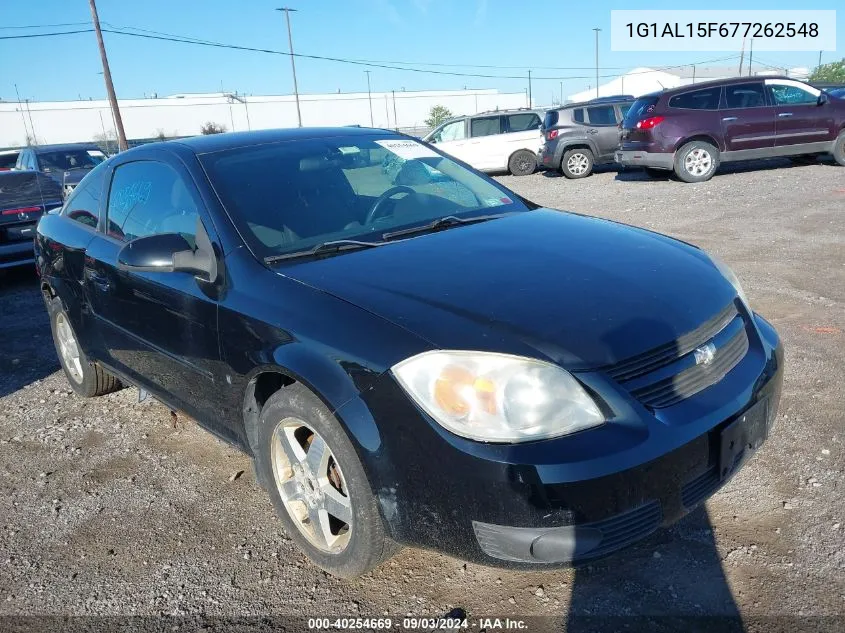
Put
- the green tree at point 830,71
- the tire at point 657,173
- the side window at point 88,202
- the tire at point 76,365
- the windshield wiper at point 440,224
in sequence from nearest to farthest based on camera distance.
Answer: the windshield wiper at point 440,224 → the side window at point 88,202 → the tire at point 76,365 → the tire at point 657,173 → the green tree at point 830,71

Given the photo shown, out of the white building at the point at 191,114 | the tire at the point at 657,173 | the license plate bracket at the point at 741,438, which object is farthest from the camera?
the white building at the point at 191,114

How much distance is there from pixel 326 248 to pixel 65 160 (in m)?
12.7

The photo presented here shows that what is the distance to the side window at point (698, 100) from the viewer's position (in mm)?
12188

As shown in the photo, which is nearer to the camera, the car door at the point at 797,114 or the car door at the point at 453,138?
the car door at the point at 797,114

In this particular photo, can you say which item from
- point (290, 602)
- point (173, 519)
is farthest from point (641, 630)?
point (173, 519)

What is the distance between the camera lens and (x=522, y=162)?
55.8 feet

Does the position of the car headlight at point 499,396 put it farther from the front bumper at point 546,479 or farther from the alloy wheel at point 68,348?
the alloy wheel at point 68,348

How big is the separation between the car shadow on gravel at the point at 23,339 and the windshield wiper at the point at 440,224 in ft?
11.2

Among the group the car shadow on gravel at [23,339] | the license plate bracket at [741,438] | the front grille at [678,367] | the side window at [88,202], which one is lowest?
the car shadow on gravel at [23,339]

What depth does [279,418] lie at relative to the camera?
252 cm

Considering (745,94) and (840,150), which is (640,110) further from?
(840,150)

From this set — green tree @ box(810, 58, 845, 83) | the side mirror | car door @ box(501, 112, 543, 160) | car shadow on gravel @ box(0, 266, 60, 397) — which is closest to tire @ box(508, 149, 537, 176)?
car door @ box(501, 112, 543, 160)

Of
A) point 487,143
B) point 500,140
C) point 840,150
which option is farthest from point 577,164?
point 840,150

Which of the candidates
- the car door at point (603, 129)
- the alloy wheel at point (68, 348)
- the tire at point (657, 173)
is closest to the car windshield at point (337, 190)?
the alloy wheel at point (68, 348)
